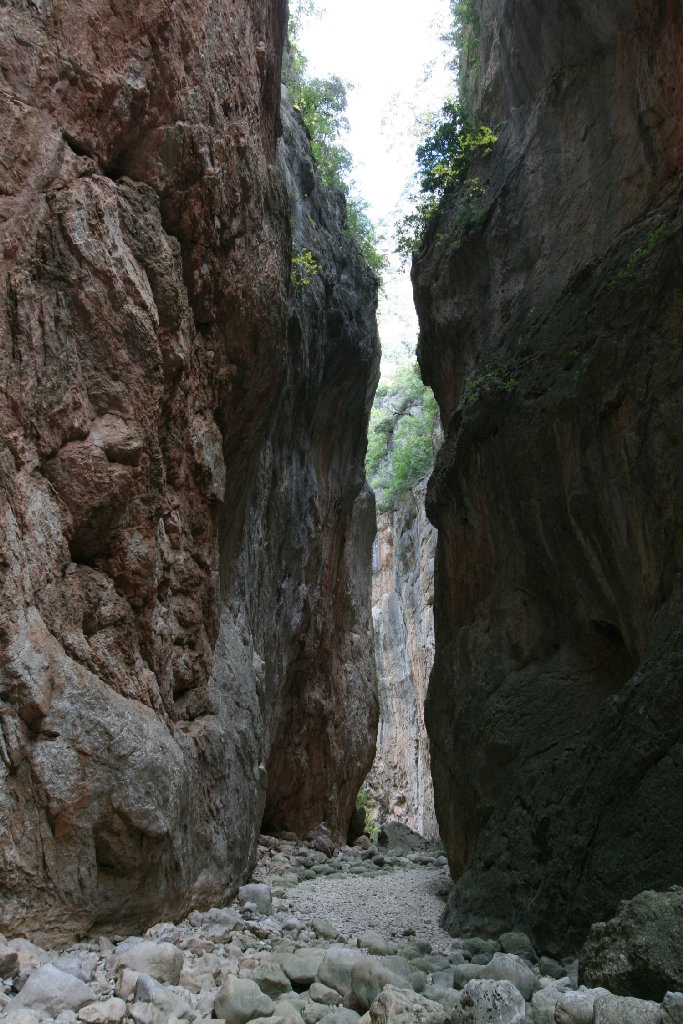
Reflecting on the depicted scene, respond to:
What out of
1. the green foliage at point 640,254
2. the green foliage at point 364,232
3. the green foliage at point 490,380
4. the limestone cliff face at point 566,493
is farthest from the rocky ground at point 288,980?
the green foliage at point 364,232

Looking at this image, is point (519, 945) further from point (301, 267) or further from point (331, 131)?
point (331, 131)

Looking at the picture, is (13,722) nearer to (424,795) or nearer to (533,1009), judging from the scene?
(533,1009)

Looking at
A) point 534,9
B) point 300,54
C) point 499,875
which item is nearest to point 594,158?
point 534,9

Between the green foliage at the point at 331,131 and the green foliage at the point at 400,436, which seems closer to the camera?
the green foliage at the point at 331,131

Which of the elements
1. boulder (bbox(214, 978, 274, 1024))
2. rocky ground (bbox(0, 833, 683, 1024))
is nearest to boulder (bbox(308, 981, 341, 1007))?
rocky ground (bbox(0, 833, 683, 1024))

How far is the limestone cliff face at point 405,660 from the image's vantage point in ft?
79.0

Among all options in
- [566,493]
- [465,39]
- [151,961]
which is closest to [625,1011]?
[151,961]

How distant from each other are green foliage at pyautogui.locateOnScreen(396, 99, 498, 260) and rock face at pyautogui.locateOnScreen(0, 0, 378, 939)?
4.01m

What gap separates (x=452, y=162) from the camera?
12500 mm

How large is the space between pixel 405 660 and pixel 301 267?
17512mm

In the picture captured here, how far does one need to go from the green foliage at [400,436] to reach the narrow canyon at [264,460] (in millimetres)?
13871

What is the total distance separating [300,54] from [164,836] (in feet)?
53.8

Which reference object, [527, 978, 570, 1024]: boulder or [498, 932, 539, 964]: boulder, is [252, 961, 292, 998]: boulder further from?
[498, 932, 539, 964]: boulder

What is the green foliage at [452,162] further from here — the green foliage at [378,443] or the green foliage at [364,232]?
the green foliage at [378,443]
